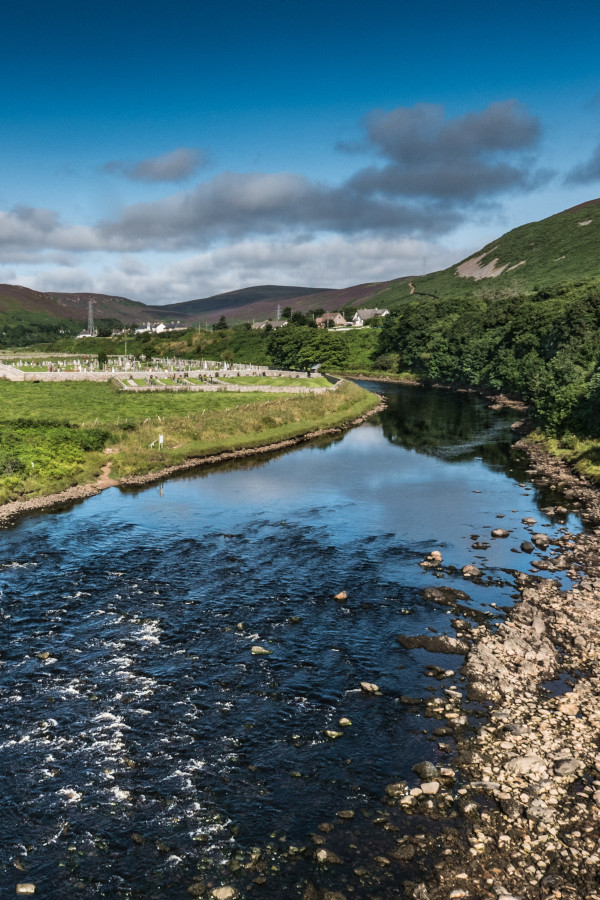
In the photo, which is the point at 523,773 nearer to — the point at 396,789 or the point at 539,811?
the point at 539,811

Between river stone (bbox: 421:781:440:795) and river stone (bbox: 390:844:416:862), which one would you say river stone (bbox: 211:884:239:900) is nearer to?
river stone (bbox: 390:844:416:862)

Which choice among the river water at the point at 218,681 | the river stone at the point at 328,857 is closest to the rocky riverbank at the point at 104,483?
the river water at the point at 218,681

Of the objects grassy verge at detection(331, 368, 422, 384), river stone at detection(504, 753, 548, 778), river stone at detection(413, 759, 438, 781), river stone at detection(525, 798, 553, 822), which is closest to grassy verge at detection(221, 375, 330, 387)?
grassy verge at detection(331, 368, 422, 384)

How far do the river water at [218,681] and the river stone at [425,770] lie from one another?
337 mm

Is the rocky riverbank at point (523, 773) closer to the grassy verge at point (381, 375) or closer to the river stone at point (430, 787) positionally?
the river stone at point (430, 787)

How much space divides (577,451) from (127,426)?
50.3 meters

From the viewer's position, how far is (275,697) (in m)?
24.4

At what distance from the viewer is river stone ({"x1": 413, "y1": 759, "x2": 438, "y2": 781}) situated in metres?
20.0

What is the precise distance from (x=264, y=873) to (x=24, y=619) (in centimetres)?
1830

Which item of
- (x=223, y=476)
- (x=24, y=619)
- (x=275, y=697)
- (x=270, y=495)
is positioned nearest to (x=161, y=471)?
(x=223, y=476)

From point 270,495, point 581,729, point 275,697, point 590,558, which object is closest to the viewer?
point 581,729

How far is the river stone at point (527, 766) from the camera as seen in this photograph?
64.8 ft

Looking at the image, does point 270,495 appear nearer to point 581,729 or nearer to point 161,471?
point 161,471

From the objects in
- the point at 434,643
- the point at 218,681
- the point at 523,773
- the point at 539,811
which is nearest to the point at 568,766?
the point at 523,773
